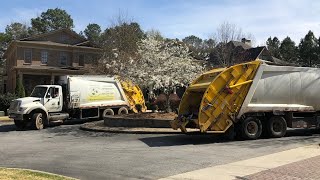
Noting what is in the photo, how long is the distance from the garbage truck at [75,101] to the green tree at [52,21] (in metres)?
69.7

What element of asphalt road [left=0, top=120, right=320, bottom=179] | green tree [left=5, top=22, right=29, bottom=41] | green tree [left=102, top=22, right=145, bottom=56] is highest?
green tree [left=5, top=22, right=29, bottom=41]

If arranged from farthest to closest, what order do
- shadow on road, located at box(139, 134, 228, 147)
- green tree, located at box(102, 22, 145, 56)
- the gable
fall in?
the gable < green tree, located at box(102, 22, 145, 56) < shadow on road, located at box(139, 134, 228, 147)

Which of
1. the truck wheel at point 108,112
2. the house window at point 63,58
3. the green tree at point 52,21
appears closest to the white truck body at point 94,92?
the truck wheel at point 108,112

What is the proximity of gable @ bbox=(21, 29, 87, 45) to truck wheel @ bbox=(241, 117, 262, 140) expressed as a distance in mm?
40153

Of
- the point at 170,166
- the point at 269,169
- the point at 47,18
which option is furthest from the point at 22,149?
the point at 47,18

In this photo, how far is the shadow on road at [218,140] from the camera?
1558 centimetres

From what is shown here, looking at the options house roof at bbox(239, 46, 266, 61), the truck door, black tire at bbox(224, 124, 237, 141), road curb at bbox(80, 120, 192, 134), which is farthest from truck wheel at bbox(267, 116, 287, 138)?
house roof at bbox(239, 46, 266, 61)

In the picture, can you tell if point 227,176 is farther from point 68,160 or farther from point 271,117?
point 271,117

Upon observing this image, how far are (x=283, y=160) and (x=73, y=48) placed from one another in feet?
144

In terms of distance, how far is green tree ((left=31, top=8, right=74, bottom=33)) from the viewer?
93750 millimetres

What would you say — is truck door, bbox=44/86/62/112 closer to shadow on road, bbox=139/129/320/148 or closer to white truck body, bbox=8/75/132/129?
white truck body, bbox=8/75/132/129

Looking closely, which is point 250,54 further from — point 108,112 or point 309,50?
point 309,50

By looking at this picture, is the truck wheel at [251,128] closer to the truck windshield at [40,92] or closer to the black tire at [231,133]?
the black tire at [231,133]

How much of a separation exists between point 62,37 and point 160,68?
3276cm
